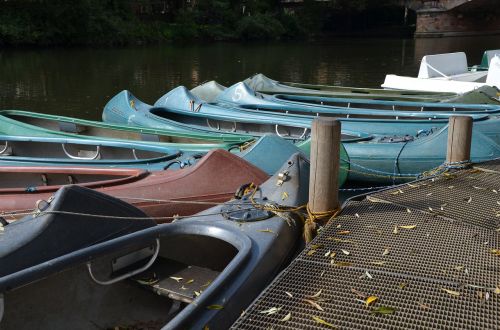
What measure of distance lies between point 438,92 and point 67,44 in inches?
1058

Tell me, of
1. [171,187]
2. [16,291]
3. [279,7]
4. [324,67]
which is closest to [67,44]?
[324,67]

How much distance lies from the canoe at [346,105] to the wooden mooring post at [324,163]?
210 inches

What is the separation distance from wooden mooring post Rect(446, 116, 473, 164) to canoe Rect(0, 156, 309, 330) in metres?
2.10

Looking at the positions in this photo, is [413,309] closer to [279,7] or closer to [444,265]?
[444,265]

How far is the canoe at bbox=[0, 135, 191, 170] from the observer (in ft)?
21.7

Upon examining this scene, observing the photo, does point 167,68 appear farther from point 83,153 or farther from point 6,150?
point 83,153

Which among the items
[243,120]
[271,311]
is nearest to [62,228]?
[271,311]

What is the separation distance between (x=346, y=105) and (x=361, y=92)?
5.80 ft

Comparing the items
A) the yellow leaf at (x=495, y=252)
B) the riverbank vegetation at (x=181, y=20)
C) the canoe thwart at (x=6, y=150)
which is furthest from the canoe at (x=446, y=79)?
the riverbank vegetation at (x=181, y=20)

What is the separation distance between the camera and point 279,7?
48000 millimetres

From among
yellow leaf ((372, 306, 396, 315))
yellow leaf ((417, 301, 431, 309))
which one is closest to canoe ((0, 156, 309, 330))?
yellow leaf ((372, 306, 396, 315))

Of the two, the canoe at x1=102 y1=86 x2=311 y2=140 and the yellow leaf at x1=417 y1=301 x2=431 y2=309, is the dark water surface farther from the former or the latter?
the yellow leaf at x1=417 y1=301 x2=431 y2=309

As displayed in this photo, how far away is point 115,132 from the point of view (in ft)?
28.9

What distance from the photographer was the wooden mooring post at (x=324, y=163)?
13.8ft
